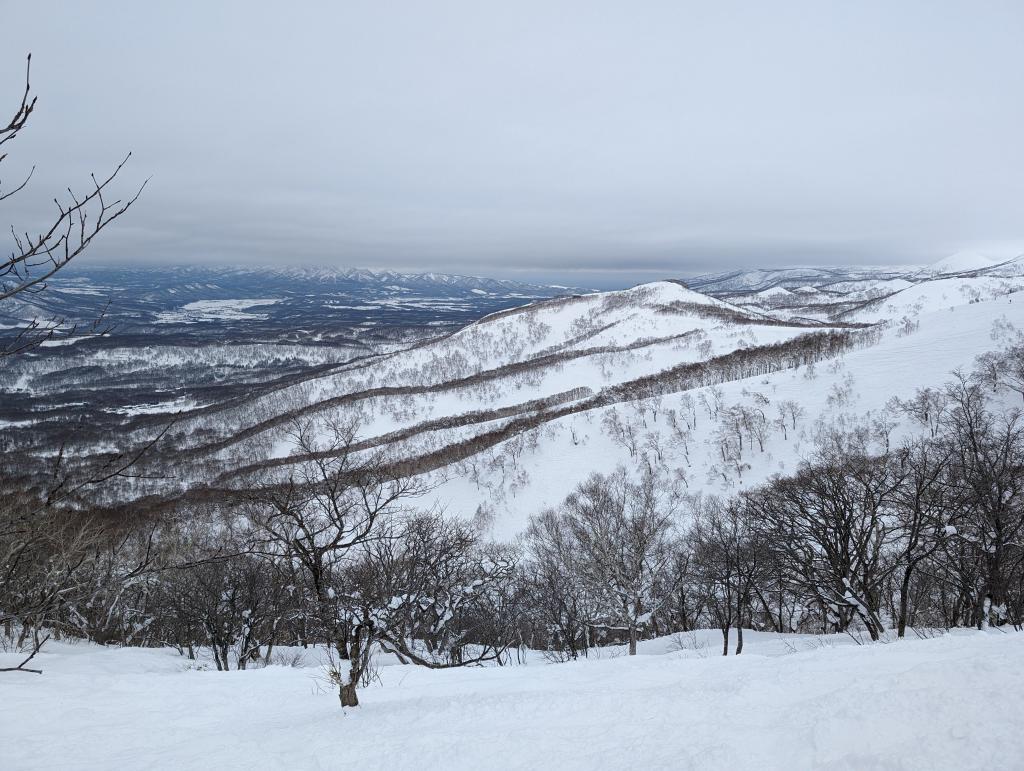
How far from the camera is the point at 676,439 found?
207ft

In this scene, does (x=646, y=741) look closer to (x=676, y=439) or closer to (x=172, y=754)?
(x=172, y=754)

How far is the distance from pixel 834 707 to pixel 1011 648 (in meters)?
2.61

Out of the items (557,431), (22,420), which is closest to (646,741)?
(557,431)

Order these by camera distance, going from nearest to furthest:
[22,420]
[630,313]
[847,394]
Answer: [847,394]
[22,420]
[630,313]

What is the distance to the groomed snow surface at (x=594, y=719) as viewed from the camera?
478 cm

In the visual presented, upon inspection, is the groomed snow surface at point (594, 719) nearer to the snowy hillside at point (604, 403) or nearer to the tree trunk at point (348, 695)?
the tree trunk at point (348, 695)

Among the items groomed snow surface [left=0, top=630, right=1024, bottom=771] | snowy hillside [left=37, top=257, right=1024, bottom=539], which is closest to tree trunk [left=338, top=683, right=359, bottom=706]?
groomed snow surface [left=0, top=630, right=1024, bottom=771]

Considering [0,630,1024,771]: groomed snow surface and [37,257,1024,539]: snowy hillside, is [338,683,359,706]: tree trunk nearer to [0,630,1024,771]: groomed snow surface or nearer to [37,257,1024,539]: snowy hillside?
[0,630,1024,771]: groomed snow surface

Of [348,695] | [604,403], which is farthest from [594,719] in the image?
[604,403]

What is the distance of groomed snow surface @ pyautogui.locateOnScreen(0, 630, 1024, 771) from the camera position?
4781 millimetres

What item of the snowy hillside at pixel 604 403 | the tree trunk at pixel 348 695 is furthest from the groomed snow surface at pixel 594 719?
the snowy hillside at pixel 604 403

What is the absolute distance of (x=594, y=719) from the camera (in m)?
6.29

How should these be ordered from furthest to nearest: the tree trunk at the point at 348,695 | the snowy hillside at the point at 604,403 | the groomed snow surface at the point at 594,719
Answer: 1. the snowy hillside at the point at 604,403
2. the tree trunk at the point at 348,695
3. the groomed snow surface at the point at 594,719

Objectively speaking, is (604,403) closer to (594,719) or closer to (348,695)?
(348,695)
